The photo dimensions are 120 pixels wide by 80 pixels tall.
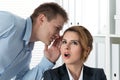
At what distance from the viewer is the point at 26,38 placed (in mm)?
1637

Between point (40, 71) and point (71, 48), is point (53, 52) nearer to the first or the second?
point (40, 71)

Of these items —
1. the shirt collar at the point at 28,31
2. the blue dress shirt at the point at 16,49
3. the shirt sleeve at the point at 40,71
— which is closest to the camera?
the blue dress shirt at the point at 16,49

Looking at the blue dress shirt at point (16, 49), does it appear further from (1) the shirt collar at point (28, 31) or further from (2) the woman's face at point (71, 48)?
(2) the woman's face at point (71, 48)

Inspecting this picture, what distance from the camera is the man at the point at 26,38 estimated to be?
1.54 meters

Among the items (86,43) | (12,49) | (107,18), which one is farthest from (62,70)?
(107,18)

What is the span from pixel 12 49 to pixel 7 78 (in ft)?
0.96

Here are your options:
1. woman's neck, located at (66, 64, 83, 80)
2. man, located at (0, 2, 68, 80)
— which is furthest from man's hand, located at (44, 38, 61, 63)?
woman's neck, located at (66, 64, 83, 80)

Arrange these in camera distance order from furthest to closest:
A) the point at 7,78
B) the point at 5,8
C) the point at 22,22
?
the point at 5,8, the point at 7,78, the point at 22,22

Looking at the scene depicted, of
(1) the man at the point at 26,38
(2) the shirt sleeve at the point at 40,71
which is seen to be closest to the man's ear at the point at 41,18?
(1) the man at the point at 26,38

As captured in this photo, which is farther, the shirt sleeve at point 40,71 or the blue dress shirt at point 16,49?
the shirt sleeve at point 40,71

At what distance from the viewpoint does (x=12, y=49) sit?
158 centimetres

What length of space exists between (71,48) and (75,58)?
68mm

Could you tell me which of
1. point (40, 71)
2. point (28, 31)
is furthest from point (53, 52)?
point (28, 31)

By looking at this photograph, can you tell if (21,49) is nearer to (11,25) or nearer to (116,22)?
(11,25)
